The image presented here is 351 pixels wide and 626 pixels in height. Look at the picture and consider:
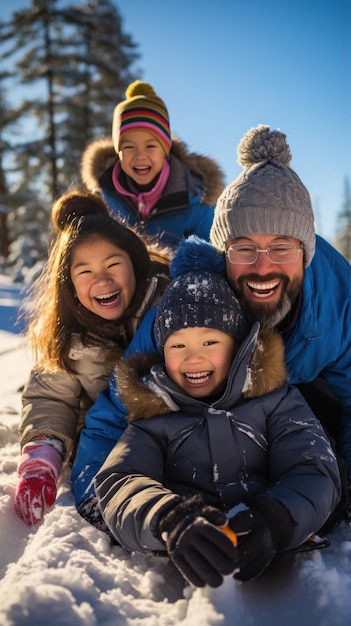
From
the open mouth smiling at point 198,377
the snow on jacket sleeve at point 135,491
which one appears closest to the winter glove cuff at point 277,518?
the snow on jacket sleeve at point 135,491

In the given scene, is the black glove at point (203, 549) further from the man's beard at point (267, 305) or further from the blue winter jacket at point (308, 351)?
the man's beard at point (267, 305)

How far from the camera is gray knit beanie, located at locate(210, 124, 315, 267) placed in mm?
2143

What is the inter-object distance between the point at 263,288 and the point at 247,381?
49 centimetres

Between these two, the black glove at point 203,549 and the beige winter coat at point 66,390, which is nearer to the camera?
the black glove at point 203,549

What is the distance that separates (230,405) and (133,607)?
753 mm

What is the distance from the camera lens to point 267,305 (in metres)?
2.15

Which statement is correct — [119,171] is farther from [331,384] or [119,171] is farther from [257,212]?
[331,384]

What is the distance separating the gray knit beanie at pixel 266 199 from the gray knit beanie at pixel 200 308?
0.29 meters

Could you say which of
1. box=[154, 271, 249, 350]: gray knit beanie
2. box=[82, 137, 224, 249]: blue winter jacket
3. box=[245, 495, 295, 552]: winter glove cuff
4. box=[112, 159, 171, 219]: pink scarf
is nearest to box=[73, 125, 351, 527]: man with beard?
box=[154, 271, 249, 350]: gray knit beanie

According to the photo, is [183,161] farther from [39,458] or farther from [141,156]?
[39,458]

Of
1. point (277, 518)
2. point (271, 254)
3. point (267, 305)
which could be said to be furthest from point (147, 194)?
point (277, 518)

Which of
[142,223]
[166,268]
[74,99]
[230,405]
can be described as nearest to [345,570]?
[230,405]

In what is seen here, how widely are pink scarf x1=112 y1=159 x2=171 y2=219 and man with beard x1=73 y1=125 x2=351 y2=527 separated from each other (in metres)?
1.63

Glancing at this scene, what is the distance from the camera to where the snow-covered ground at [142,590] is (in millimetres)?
1259
